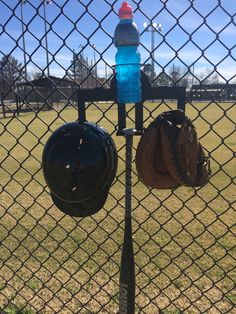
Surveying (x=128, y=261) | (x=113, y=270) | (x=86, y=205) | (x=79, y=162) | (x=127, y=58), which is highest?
(x=127, y=58)

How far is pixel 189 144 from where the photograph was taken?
1.74 metres

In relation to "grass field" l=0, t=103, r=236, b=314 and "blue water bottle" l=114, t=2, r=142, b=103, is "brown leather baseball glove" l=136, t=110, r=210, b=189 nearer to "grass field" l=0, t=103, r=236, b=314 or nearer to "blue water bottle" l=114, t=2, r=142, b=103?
"blue water bottle" l=114, t=2, r=142, b=103

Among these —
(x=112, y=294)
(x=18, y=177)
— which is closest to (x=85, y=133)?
(x=112, y=294)

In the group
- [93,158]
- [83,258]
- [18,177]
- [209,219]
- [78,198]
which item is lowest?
[18,177]

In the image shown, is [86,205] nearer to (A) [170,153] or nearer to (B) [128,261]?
(B) [128,261]

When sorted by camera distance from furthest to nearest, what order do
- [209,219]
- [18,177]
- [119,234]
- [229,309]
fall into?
[18,177]
[209,219]
[119,234]
[229,309]

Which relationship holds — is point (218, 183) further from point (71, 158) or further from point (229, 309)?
point (71, 158)

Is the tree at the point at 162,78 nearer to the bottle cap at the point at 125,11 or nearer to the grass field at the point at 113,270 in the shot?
the grass field at the point at 113,270

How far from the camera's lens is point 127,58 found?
1636 mm

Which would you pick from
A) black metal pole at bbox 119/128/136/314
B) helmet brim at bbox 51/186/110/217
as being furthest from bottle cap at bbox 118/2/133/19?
helmet brim at bbox 51/186/110/217

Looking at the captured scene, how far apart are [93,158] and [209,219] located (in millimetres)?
2592

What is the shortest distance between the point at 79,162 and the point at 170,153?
0.44 metres

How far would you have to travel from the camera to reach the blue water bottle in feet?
5.17

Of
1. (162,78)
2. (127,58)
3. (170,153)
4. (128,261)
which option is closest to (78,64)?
(162,78)
